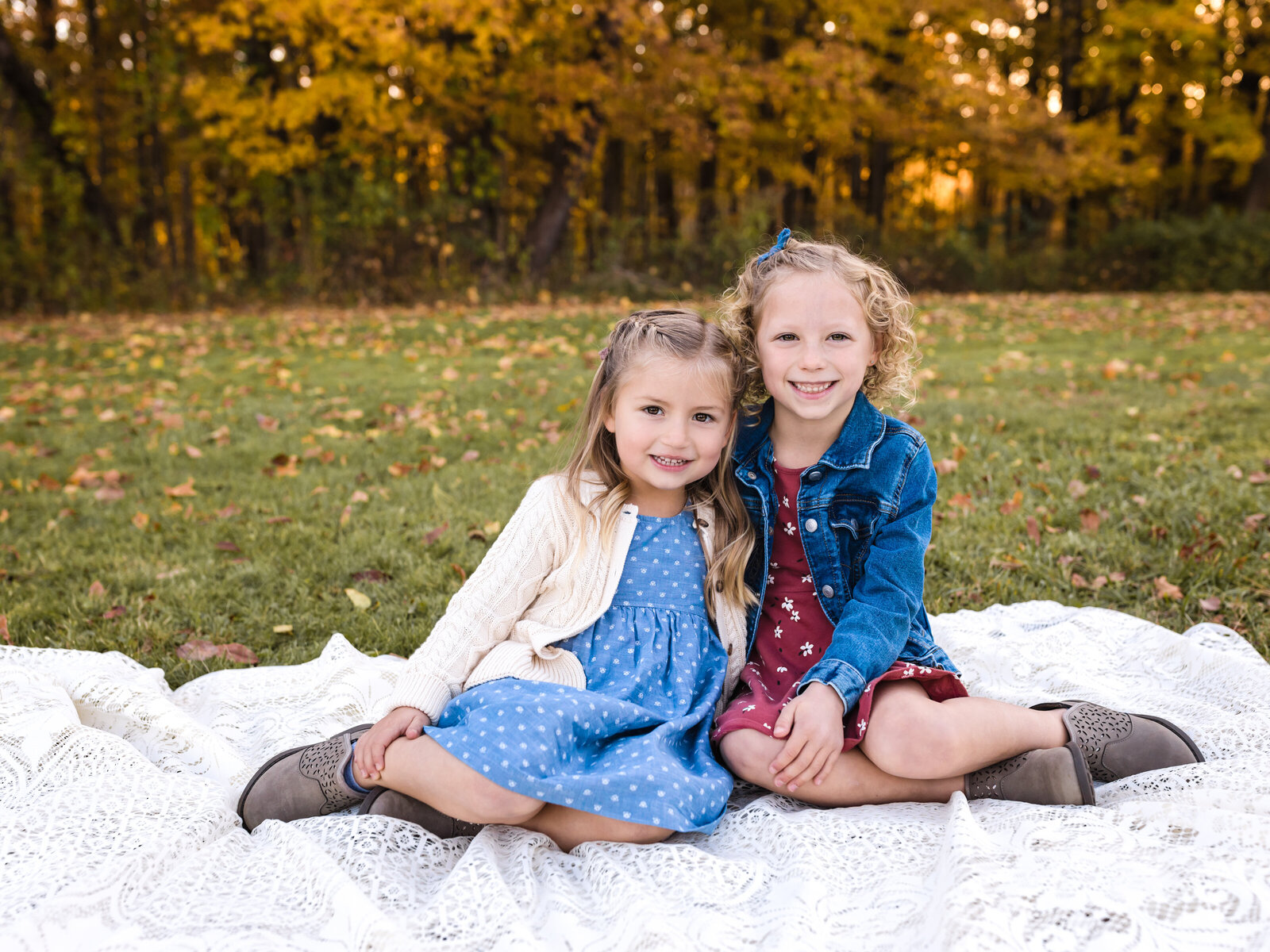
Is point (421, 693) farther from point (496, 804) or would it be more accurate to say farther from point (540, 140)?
point (540, 140)

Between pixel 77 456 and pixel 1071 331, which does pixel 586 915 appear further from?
pixel 1071 331

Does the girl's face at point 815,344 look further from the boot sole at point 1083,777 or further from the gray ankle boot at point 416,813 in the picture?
the gray ankle boot at point 416,813

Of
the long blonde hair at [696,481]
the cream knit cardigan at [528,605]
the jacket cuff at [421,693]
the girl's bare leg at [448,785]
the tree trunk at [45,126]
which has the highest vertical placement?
the tree trunk at [45,126]

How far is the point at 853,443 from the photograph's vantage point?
2234 millimetres

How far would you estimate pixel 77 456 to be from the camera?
17.8 feet

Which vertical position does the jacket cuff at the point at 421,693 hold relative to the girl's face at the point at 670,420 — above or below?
below

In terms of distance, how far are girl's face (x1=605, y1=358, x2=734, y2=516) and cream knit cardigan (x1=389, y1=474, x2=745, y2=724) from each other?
0.47 ft

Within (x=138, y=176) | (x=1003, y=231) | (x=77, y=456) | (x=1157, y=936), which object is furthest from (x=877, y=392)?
(x=1003, y=231)

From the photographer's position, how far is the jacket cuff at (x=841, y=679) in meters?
1.98

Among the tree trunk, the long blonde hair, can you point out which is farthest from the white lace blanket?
the tree trunk

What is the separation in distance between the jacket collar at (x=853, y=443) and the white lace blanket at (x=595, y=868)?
2.55ft

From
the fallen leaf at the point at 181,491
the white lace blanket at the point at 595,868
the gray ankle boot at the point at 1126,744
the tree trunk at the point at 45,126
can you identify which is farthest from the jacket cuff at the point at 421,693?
the tree trunk at the point at 45,126

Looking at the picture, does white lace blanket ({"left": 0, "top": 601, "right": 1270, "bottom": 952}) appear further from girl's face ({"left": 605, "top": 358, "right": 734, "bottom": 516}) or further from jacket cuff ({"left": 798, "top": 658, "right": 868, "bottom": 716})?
girl's face ({"left": 605, "top": 358, "right": 734, "bottom": 516})

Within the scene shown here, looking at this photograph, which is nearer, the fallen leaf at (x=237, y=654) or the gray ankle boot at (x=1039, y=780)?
the gray ankle boot at (x=1039, y=780)
